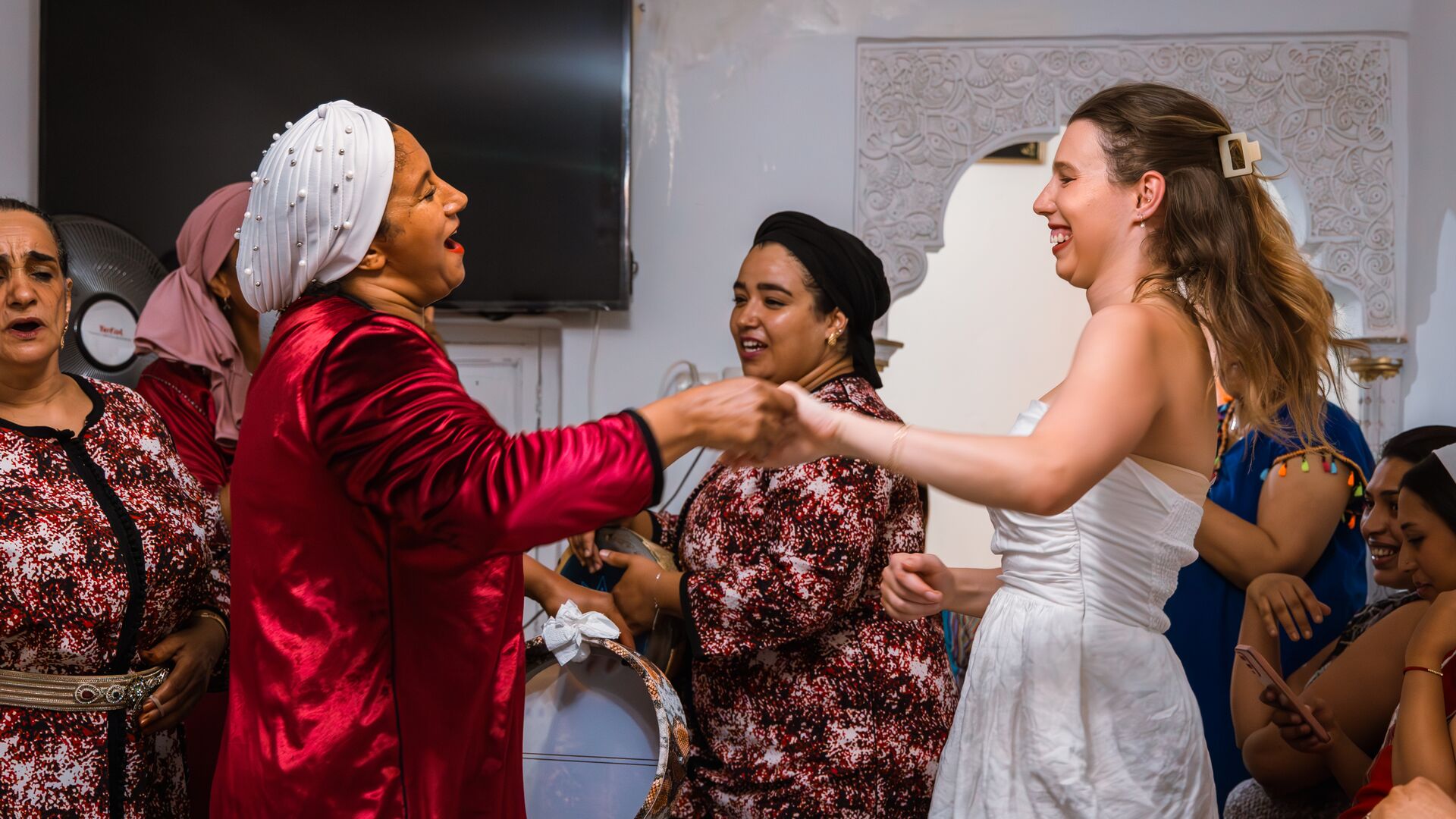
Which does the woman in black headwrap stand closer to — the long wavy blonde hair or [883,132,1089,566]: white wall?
the long wavy blonde hair

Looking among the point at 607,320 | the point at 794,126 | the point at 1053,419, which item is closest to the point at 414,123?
A: the point at 607,320

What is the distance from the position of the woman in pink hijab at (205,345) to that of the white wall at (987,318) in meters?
4.41

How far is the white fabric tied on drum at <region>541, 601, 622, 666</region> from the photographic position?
234cm

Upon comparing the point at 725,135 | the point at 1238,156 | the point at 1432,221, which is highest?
the point at 725,135

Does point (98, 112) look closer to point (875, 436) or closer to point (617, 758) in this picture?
point (617, 758)

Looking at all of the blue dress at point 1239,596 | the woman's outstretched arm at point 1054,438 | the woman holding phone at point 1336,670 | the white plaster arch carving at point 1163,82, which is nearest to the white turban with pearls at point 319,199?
the woman's outstretched arm at point 1054,438

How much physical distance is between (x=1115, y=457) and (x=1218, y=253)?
0.46 metres

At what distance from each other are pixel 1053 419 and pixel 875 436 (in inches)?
9.1

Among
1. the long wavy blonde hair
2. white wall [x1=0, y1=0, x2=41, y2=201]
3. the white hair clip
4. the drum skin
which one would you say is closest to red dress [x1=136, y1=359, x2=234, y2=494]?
the drum skin

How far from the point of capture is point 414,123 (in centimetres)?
447

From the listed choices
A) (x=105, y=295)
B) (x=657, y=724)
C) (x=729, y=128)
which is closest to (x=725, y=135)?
(x=729, y=128)

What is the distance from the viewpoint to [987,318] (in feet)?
22.2

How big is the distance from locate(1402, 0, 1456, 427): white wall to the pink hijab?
3.44m

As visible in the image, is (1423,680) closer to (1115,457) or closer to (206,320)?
(1115,457)
